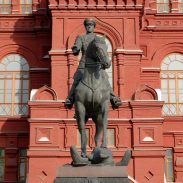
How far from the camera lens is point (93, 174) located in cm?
984

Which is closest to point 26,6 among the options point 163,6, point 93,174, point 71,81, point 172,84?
point 71,81

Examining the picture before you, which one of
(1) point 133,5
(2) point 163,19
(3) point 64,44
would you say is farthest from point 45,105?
(2) point 163,19

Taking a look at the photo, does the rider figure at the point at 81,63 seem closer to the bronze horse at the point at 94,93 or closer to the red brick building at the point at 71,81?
the bronze horse at the point at 94,93

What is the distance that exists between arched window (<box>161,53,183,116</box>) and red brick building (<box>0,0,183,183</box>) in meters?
0.05

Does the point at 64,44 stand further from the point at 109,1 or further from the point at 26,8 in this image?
the point at 26,8

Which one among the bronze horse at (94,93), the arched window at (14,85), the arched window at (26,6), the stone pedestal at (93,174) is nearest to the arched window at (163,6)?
the arched window at (26,6)

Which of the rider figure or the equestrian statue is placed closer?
the equestrian statue

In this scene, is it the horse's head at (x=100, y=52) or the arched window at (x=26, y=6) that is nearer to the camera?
the horse's head at (x=100, y=52)

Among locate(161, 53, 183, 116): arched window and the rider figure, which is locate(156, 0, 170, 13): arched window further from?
the rider figure

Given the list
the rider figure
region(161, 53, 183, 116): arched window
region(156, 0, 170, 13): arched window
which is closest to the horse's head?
the rider figure

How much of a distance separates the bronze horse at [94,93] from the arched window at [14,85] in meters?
16.1

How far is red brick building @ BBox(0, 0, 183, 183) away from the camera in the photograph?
23000 mm

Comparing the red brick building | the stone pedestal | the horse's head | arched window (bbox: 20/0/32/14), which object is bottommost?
the stone pedestal

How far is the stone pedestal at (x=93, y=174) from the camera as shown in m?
9.76
